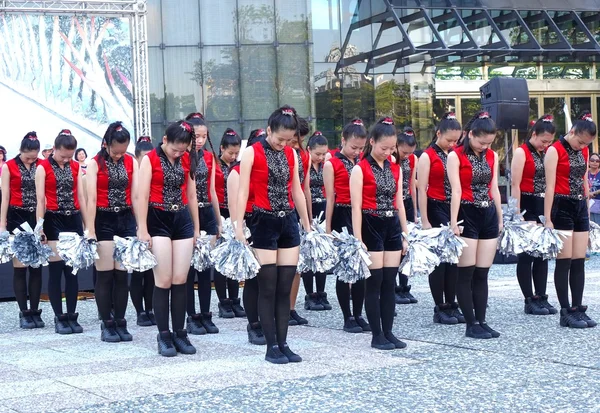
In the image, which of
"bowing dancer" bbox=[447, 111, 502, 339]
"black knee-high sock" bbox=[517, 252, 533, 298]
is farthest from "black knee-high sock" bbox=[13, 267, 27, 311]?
"black knee-high sock" bbox=[517, 252, 533, 298]

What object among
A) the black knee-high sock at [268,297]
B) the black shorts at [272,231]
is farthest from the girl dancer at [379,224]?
the black knee-high sock at [268,297]

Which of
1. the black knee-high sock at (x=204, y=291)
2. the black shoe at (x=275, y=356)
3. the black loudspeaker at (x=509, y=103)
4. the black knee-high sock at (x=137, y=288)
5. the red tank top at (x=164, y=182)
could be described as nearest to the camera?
the black shoe at (x=275, y=356)

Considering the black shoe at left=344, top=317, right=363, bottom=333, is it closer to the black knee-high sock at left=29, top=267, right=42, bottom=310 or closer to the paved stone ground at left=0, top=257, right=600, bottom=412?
the paved stone ground at left=0, top=257, right=600, bottom=412

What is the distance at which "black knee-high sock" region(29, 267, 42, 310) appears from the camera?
10102 mm

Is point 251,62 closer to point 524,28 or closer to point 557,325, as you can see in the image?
point 524,28

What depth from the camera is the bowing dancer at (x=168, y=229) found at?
7512 millimetres

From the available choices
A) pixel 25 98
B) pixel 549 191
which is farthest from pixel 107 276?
pixel 25 98

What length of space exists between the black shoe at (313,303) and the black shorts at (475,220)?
2.77m

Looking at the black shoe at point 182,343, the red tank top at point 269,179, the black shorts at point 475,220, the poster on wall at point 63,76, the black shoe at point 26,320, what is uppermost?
the poster on wall at point 63,76

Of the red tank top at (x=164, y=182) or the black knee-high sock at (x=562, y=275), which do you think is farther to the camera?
the black knee-high sock at (x=562, y=275)

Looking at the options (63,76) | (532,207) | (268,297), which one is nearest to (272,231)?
(268,297)

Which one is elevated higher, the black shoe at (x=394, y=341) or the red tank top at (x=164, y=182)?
the red tank top at (x=164, y=182)

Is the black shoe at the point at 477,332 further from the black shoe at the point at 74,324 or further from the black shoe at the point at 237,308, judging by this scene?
the black shoe at the point at 74,324

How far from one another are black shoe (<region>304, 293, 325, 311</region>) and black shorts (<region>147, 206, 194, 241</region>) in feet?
10.6
